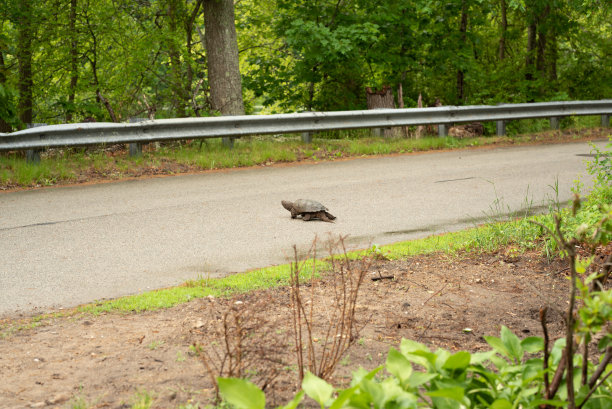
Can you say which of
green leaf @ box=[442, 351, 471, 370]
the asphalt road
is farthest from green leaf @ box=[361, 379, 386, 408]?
the asphalt road

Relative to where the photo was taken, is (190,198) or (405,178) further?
(405,178)

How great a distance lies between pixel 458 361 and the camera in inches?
101

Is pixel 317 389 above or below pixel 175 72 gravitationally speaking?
below

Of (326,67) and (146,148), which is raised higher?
(326,67)

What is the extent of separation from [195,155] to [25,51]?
228 inches

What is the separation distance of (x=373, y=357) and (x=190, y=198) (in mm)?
5776

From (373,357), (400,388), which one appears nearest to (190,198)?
(373,357)

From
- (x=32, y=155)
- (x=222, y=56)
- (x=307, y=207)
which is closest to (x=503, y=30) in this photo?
(x=222, y=56)

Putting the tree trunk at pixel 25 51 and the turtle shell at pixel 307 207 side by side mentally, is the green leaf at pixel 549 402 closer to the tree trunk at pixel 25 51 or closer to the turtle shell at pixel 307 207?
the turtle shell at pixel 307 207

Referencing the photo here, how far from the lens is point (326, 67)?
16.8m

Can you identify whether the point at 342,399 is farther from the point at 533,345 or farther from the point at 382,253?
the point at 382,253

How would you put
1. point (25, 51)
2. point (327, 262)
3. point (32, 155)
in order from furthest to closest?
point (25, 51) < point (32, 155) < point (327, 262)

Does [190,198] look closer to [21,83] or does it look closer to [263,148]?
[263,148]

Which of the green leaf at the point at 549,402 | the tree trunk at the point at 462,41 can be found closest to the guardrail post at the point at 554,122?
the tree trunk at the point at 462,41
